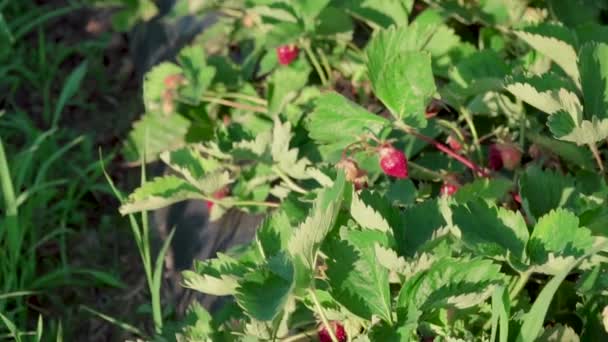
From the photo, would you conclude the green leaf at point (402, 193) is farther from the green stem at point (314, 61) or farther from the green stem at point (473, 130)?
the green stem at point (314, 61)

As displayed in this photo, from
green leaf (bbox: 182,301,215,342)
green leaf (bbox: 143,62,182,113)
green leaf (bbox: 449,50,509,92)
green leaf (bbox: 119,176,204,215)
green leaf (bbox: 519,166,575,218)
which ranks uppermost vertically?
green leaf (bbox: 449,50,509,92)

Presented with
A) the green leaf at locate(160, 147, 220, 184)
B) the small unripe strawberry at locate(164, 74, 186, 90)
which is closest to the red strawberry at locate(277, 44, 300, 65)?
the small unripe strawberry at locate(164, 74, 186, 90)

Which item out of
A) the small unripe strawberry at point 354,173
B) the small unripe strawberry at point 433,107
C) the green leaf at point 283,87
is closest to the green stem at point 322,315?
the small unripe strawberry at point 354,173

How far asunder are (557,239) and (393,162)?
0.39 m

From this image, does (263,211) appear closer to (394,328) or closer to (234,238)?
(234,238)

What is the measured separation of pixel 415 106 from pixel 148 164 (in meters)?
1.30

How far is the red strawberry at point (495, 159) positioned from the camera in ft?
5.48

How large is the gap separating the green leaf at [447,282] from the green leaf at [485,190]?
10.5 inches

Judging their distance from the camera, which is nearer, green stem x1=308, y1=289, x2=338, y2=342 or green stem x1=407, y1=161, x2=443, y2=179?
green stem x1=308, y1=289, x2=338, y2=342

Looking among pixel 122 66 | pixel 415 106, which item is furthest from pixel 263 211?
pixel 122 66

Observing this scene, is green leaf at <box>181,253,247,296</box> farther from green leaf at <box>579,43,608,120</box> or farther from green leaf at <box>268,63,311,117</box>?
green leaf at <box>268,63,311,117</box>

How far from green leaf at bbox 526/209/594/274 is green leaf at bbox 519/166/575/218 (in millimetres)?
212

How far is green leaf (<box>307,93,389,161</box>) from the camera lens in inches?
64.7

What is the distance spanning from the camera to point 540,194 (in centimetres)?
147
